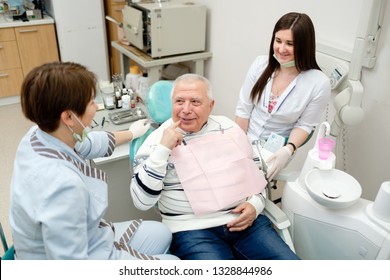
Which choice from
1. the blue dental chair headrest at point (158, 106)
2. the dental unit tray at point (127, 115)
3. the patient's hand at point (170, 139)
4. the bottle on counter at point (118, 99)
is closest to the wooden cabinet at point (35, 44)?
the bottle on counter at point (118, 99)

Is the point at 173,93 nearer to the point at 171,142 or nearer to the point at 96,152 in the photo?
the point at 171,142

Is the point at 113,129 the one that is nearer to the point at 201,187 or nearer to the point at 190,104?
the point at 190,104

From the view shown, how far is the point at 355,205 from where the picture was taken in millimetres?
1435

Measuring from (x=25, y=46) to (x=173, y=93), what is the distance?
278 cm

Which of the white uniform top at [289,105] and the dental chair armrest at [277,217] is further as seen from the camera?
the white uniform top at [289,105]

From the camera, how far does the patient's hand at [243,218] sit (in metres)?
1.47

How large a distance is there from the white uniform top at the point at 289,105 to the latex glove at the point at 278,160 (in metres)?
0.21

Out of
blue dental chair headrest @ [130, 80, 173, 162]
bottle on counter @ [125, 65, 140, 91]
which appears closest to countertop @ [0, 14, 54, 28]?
bottle on counter @ [125, 65, 140, 91]

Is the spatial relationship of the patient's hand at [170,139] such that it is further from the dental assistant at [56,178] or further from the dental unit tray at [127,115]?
the dental unit tray at [127,115]

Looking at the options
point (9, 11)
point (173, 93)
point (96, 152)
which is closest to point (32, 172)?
point (96, 152)

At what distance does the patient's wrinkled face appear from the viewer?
5.08 ft

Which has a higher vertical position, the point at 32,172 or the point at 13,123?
the point at 32,172

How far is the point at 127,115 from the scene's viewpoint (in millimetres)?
2146

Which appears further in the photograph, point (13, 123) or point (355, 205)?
point (13, 123)
